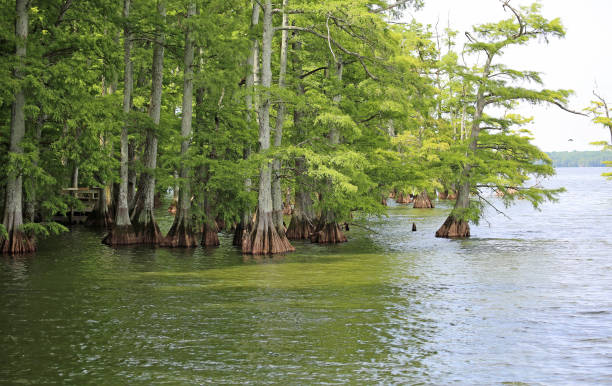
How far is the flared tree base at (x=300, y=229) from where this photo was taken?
1267 inches

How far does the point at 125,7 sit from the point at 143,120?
4.68 meters

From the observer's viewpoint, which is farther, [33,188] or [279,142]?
[279,142]

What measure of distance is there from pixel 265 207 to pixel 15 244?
28.6 ft

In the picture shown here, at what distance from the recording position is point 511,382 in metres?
10.4

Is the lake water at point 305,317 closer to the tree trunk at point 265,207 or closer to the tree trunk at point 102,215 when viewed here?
the tree trunk at point 265,207

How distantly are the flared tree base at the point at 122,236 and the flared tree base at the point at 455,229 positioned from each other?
47.5 feet

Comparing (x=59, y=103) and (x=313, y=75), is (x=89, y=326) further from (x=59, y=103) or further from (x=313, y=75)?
(x=313, y=75)

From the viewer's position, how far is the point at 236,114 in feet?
Result: 96.3

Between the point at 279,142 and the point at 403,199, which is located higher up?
the point at 279,142

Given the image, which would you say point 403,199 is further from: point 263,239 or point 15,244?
point 15,244

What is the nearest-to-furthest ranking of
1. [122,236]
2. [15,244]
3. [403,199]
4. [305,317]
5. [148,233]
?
[305,317], [15,244], [122,236], [148,233], [403,199]

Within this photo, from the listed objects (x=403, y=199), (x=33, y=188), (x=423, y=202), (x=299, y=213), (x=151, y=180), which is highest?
(x=151, y=180)

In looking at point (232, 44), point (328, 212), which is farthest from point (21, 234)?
point (328, 212)

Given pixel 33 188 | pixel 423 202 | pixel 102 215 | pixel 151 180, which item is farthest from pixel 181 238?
pixel 423 202
